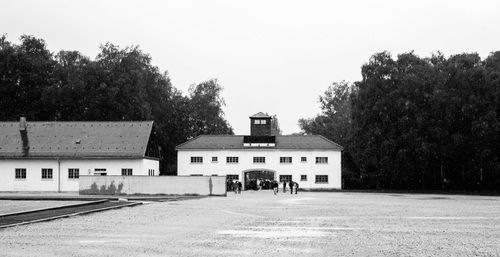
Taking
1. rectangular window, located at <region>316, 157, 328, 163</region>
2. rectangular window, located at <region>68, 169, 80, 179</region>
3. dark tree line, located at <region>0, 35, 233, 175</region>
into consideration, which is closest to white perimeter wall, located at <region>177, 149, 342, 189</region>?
rectangular window, located at <region>316, 157, 328, 163</region>

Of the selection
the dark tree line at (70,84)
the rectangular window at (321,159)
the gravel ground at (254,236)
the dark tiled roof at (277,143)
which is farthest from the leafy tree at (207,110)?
the gravel ground at (254,236)

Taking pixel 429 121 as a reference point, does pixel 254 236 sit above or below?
below

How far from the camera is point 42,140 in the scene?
215ft

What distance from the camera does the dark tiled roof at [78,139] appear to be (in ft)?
211

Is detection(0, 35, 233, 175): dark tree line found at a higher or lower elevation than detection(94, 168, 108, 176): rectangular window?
higher

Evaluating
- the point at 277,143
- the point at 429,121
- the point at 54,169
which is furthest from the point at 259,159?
the point at 54,169

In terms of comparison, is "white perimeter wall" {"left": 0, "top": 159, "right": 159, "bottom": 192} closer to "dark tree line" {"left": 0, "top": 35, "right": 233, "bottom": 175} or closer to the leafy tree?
"dark tree line" {"left": 0, "top": 35, "right": 233, "bottom": 175}

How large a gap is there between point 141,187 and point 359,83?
100 ft

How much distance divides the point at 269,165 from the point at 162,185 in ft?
86.1

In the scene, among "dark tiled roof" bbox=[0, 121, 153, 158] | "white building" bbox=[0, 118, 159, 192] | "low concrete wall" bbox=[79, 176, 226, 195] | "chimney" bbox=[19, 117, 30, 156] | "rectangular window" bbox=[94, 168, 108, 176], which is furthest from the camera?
"chimney" bbox=[19, 117, 30, 156]

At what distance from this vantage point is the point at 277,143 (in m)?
78.5

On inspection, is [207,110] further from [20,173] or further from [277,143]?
[20,173]

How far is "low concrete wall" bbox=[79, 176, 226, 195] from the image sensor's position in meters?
52.1

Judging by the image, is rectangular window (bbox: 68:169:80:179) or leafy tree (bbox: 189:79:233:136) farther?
leafy tree (bbox: 189:79:233:136)
